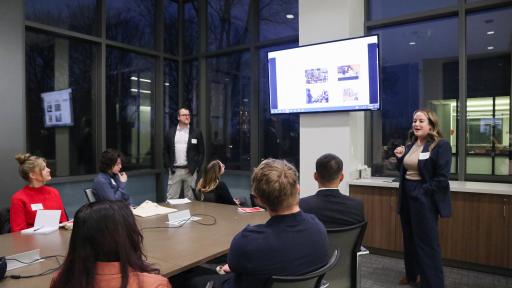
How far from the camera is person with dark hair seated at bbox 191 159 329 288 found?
4.47 ft

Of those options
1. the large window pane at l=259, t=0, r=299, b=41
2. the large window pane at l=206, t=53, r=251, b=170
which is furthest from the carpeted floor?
the large window pane at l=259, t=0, r=299, b=41

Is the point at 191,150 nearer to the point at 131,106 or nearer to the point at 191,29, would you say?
the point at 131,106

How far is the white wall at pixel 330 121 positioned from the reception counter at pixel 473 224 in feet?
1.83

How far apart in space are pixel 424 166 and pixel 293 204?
182cm

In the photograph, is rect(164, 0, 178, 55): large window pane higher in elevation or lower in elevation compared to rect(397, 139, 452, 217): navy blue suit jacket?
higher

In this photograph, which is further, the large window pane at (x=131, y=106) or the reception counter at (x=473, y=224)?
the large window pane at (x=131, y=106)

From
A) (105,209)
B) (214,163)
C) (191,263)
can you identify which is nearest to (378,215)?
(214,163)

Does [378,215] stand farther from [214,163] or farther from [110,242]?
[110,242]

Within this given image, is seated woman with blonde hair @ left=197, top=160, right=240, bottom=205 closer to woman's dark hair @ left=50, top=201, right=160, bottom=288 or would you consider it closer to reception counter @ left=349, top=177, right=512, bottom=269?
reception counter @ left=349, top=177, right=512, bottom=269

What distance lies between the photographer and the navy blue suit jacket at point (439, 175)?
2795 mm

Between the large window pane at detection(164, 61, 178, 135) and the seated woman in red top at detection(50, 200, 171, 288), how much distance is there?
481 centimetres

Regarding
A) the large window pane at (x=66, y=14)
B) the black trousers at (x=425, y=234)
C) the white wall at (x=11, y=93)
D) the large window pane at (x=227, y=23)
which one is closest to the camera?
the black trousers at (x=425, y=234)

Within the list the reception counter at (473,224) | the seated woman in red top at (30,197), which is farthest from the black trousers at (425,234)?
the seated woman in red top at (30,197)

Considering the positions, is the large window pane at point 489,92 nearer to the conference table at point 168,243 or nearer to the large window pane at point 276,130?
the large window pane at point 276,130
